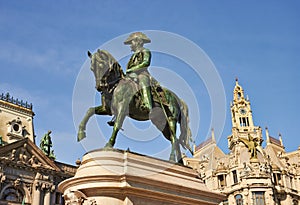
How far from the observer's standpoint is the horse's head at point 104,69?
1281 cm

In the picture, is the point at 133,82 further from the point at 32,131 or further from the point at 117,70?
the point at 32,131

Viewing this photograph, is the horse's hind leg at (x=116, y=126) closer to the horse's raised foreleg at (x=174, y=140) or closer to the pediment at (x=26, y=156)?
the horse's raised foreleg at (x=174, y=140)

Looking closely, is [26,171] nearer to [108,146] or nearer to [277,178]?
[108,146]

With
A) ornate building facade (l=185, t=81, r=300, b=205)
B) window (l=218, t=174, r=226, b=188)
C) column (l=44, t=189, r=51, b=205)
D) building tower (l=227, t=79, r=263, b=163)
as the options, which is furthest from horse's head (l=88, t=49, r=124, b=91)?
building tower (l=227, t=79, r=263, b=163)

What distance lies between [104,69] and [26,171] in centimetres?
2726

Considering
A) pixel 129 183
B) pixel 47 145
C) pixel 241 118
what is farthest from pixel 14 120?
pixel 241 118

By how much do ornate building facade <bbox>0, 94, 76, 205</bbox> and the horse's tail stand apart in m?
23.4

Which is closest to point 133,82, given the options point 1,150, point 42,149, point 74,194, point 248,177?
point 74,194

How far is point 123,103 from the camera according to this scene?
12.5 meters

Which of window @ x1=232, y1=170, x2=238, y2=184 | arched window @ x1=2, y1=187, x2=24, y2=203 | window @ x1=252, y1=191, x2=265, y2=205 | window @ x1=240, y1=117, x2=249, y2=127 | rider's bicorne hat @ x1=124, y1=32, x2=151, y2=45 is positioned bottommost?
arched window @ x1=2, y1=187, x2=24, y2=203

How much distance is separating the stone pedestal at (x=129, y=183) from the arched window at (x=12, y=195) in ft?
84.4

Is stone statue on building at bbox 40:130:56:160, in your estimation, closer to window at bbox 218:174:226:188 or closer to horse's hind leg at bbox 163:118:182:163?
window at bbox 218:174:226:188

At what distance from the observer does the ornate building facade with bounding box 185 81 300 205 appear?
49062mm

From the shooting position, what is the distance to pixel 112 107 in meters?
12.9
